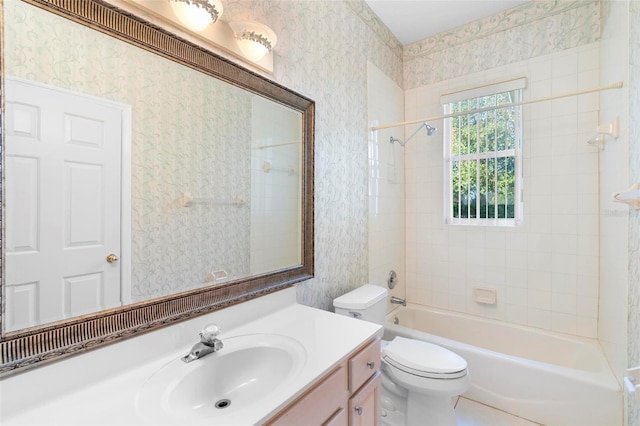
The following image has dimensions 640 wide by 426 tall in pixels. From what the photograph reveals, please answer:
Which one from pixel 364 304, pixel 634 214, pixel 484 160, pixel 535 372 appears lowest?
pixel 535 372

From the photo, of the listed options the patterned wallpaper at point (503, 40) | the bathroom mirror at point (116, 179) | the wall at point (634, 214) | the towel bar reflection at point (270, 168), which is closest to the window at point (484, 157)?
the patterned wallpaper at point (503, 40)

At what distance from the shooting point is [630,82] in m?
1.46

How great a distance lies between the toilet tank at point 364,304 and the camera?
1.64 m

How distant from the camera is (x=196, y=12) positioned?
3.22 feet

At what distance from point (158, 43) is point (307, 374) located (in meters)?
1.12

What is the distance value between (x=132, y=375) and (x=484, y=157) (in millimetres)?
2634

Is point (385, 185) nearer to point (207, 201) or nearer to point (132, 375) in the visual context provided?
point (207, 201)

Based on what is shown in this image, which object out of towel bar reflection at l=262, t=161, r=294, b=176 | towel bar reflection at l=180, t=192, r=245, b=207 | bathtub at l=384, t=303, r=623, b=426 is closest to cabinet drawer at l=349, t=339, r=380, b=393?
towel bar reflection at l=180, t=192, r=245, b=207

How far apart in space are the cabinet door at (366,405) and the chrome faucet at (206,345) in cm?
51

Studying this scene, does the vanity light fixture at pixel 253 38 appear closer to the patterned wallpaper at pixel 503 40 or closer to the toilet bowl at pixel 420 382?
the toilet bowl at pixel 420 382

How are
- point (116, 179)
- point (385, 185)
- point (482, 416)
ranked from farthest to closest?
point (385, 185), point (482, 416), point (116, 179)

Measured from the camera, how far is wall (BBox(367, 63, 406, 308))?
7.29 feet

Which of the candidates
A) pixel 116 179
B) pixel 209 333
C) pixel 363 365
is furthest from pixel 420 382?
pixel 116 179

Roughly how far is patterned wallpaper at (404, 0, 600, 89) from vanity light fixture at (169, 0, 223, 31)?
2144mm
